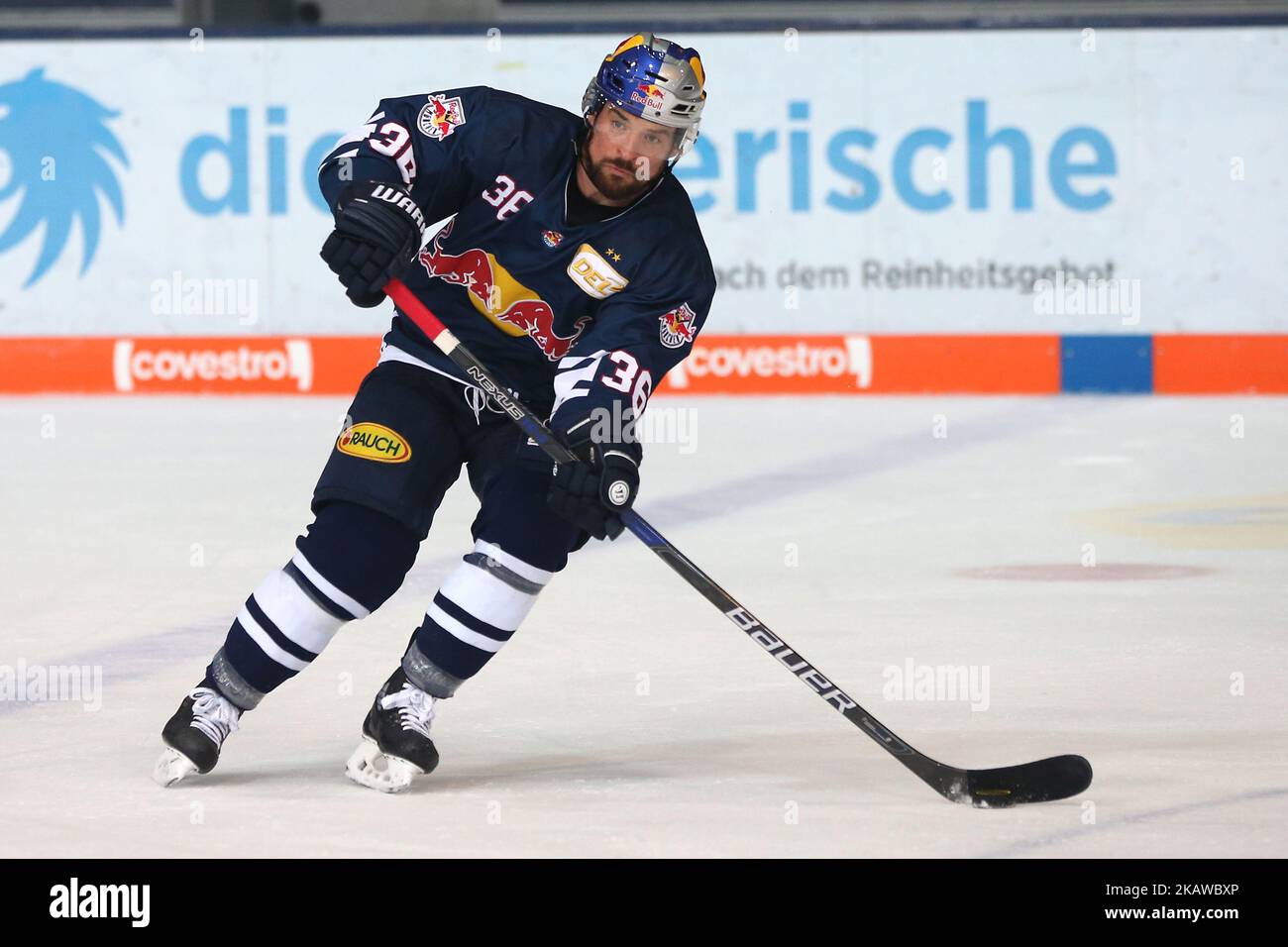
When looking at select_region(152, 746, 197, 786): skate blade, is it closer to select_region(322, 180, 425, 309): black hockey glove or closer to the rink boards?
select_region(322, 180, 425, 309): black hockey glove

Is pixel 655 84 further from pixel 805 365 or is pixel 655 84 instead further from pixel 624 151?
pixel 805 365

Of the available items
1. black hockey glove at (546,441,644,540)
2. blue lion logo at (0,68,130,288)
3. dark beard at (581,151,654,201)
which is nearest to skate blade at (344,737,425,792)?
black hockey glove at (546,441,644,540)

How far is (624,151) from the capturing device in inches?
124

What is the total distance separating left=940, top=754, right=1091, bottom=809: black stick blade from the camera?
9.69 feet

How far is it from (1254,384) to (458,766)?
20.5ft

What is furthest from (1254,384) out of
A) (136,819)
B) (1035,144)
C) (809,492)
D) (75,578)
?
(136,819)

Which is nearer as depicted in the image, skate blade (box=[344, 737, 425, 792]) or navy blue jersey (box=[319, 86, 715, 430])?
skate blade (box=[344, 737, 425, 792])

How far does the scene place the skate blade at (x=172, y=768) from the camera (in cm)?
303

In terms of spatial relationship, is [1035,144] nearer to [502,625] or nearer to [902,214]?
[902,214]

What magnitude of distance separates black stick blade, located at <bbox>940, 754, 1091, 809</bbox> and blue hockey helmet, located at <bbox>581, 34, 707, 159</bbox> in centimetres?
105

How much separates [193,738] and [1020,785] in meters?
1.21

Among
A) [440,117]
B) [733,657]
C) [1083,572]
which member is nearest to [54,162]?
[1083,572]
